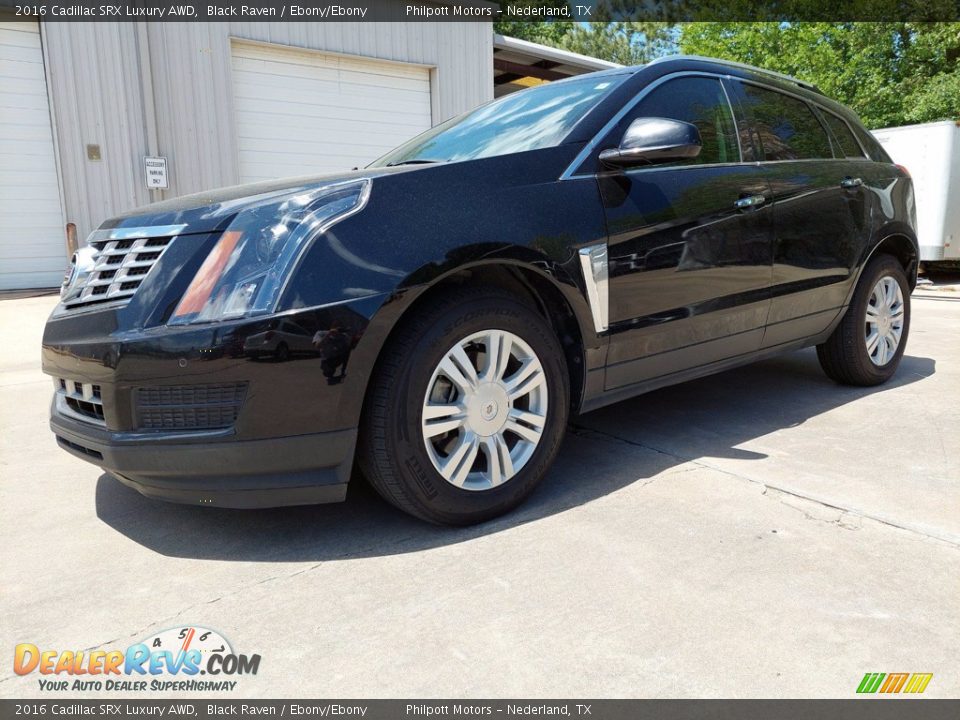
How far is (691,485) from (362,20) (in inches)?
382

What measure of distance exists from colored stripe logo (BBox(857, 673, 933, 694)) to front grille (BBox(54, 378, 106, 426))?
2.20 meters

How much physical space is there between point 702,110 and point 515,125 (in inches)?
35.1

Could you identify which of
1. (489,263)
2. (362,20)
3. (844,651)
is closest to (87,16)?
(362,20)

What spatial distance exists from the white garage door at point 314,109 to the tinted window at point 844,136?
7.50 meters

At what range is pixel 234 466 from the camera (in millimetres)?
2264

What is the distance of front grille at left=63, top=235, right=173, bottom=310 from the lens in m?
2.41

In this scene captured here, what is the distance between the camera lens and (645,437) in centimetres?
363

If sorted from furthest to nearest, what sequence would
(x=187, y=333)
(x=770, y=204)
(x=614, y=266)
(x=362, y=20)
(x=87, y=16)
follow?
(x=362, y=20) < (x=87, y=16) < (x=770, y=204) < (x=614, y=266) < (x=187, y=333)

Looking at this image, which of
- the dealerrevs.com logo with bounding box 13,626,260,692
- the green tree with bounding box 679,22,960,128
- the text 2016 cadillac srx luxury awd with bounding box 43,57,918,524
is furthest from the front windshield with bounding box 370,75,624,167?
the green tree with bounding box 679,22,960,128

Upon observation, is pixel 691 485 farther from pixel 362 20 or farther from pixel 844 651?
pixel 362 20

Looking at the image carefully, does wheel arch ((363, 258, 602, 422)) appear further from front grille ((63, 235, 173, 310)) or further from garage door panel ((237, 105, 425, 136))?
garage door panel ((237, 105, 425, 136))

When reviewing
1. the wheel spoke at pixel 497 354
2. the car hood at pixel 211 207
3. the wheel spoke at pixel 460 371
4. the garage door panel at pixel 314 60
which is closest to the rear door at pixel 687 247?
the wheel spoke at pixel 497 354

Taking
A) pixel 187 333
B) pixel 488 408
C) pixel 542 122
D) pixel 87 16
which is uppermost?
pixel 87 16

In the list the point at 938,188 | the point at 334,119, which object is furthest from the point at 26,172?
the point at 938,188
